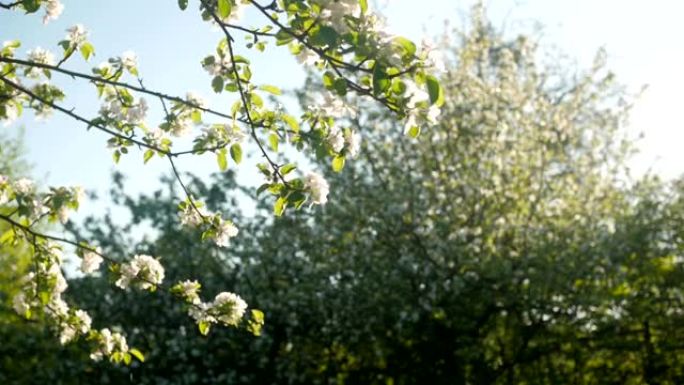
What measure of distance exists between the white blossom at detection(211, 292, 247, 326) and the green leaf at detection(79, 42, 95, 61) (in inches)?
99.5

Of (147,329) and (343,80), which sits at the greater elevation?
(147,329)

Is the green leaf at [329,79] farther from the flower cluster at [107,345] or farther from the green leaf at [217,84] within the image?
the flower cluster at [107,345]

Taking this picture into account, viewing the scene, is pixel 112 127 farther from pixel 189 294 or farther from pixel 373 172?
pixel 373 172

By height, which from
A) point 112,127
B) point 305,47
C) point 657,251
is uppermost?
point 657,251

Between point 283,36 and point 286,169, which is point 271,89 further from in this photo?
point 283,36

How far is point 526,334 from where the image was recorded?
19.8m

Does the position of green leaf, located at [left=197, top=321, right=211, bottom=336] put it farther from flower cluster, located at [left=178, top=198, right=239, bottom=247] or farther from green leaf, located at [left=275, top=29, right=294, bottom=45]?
green leaf, located at [left=275, top=29, right=294, bottom=45]

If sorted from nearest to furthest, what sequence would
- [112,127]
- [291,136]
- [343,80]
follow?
[343,80]
[291,136]
[112,127]

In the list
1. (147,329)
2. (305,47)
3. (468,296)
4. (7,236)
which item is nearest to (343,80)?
(305,47)

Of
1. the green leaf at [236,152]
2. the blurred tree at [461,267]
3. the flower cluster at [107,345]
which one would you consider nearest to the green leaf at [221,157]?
the green leaf at [236,152]

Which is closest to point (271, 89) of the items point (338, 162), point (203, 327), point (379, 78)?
point (338, 162)

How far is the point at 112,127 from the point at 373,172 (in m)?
14.3

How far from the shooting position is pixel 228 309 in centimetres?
759

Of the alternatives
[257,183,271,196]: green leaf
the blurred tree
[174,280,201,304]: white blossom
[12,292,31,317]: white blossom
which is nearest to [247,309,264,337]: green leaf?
[174,280,201,304]: white blossom
